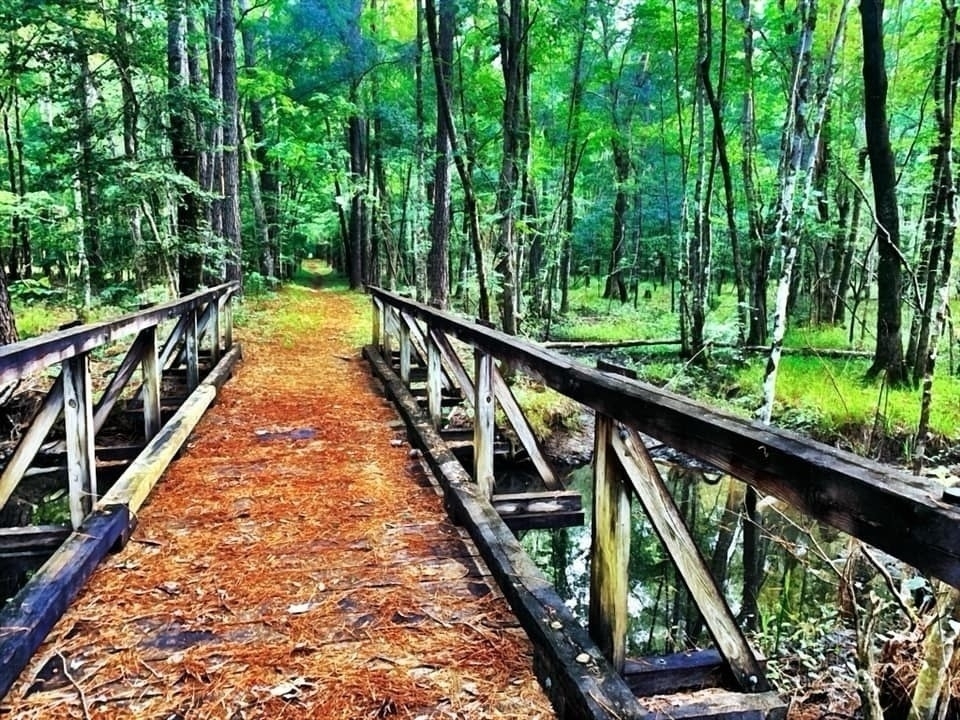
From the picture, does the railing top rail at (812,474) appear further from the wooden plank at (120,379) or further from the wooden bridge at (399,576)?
the wooden plank at (120,379)

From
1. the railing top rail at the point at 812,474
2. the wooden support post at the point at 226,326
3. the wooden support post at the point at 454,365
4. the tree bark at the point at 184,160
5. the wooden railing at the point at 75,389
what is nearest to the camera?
the railing top rail at the point at 812,474

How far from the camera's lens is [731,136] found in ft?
59.5

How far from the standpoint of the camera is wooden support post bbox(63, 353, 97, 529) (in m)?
3.10

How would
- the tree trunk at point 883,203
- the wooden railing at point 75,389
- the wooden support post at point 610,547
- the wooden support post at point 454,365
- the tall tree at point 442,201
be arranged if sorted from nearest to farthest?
the wooden support post at point 610,547 → the wooden railing at point 75,389 → the wooden support post at point 454,365 → the tree trunk at point 883,203 → the tall tree at point 442,201

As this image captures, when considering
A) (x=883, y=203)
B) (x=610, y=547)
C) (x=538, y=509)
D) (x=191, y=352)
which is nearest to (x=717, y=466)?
(x=610, y=547)

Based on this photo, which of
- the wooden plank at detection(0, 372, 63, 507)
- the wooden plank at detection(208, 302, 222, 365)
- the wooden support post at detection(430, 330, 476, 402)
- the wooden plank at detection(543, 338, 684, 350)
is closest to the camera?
the wooden plank at detection(0, 372, 63, 507)

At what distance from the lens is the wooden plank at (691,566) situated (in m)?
2.02

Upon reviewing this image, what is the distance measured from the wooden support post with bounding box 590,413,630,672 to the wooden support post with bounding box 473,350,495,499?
151 cm

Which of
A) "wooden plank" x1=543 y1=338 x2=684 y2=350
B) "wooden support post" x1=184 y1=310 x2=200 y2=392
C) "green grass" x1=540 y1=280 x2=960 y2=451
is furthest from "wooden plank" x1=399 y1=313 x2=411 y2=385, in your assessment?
"wooden plank" x1=543 y1=338 x2=684 y2=350

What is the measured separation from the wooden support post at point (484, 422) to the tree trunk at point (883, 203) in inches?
→ 293

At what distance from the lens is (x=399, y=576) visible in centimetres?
309

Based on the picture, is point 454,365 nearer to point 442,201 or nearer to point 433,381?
point 433,381

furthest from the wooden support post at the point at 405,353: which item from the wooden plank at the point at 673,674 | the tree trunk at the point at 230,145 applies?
the tree trunk at the point at 230,145

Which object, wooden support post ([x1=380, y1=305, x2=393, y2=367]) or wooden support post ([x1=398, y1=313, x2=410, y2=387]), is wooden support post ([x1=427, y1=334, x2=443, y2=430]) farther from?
wooden support post ([x1=380, y1=305, x2=393, y2=367])
